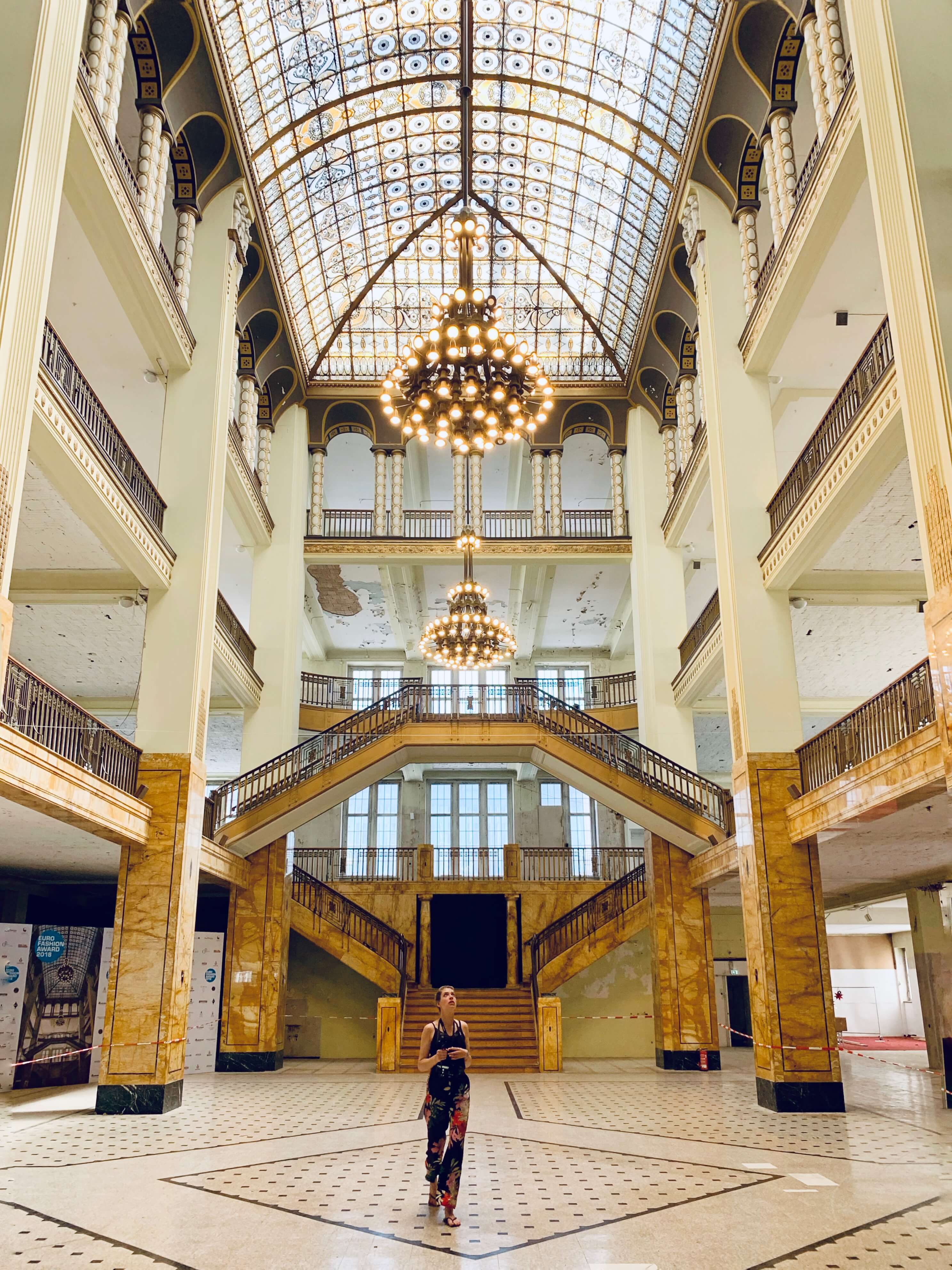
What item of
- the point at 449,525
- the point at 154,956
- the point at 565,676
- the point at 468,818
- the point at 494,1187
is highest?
the point at 449,525

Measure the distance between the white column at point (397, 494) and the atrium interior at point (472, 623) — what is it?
0.46 feet

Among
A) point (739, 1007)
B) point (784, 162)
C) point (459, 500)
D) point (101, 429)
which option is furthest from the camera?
point (739, 1007)

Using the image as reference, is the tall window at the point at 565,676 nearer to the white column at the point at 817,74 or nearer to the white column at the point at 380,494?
the white column at the point at 380,494

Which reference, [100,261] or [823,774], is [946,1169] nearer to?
[823,774]

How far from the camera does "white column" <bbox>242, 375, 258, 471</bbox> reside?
19.2m

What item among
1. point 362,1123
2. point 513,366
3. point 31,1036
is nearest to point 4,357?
point 513,366

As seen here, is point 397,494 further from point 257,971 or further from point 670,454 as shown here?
point 257,971

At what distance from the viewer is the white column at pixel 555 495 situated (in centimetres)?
2206

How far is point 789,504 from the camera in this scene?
1338 centimetres

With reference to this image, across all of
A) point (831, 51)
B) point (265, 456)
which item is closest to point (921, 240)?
point (831, 51)

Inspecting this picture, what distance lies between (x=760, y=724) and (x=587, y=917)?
8.90m

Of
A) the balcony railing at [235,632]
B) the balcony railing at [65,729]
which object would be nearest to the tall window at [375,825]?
the balcony railing at [235,632]

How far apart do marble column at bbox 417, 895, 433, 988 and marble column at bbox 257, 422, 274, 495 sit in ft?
31.0

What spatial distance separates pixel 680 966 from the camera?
17375 mm
